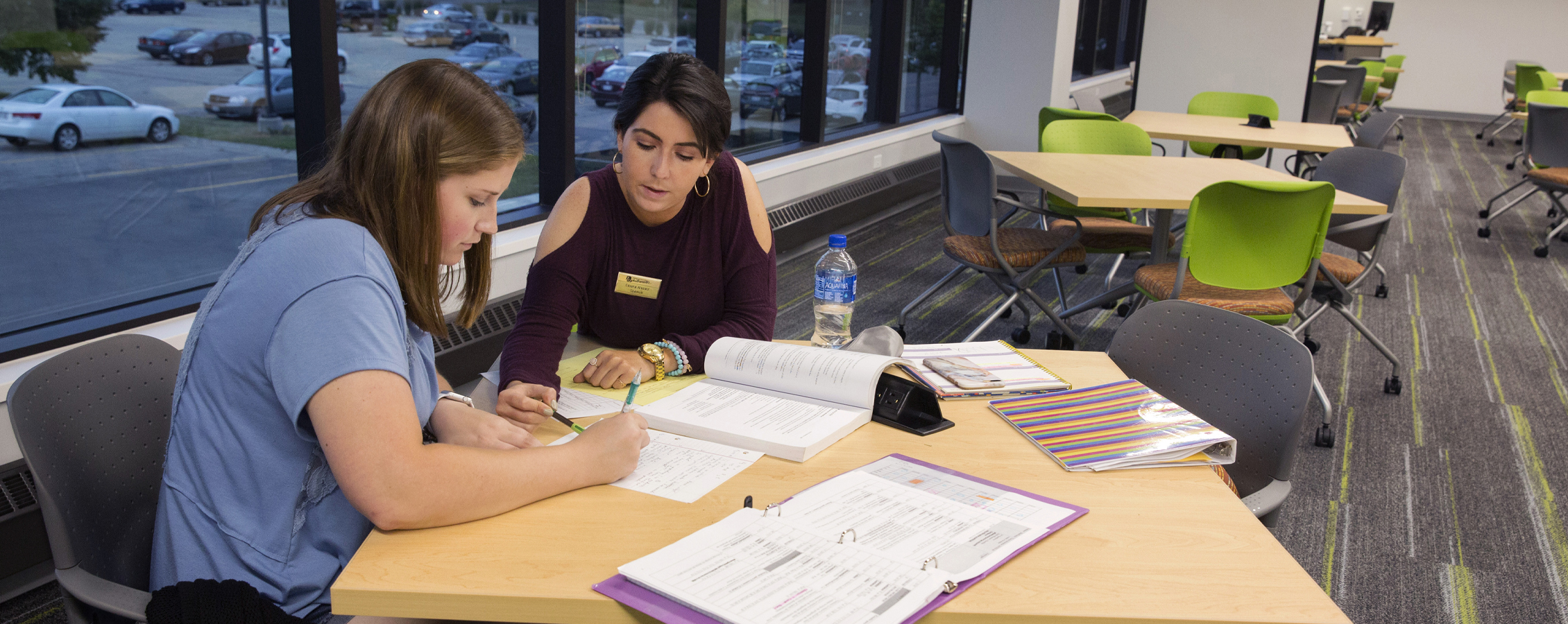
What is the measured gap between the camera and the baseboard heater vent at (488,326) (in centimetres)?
322

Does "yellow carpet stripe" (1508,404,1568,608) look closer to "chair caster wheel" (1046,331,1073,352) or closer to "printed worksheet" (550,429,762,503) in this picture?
"chair caster wheel" (1046,331,1073,352)

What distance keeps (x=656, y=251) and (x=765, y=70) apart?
12.9 ft

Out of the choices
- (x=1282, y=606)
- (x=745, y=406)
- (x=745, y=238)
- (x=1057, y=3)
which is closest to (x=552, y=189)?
(x=745, y=238)

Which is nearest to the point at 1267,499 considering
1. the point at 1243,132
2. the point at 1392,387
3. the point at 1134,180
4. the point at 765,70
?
the point at 1134,180

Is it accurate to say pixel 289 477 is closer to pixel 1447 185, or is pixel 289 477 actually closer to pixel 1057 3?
pixel 1057 3

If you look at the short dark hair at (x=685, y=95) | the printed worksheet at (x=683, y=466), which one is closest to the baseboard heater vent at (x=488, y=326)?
the short dark hair at (x=685, y=95)

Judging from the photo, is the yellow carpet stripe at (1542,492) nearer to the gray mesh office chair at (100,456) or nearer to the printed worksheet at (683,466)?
the printed worksheet at (683,466)

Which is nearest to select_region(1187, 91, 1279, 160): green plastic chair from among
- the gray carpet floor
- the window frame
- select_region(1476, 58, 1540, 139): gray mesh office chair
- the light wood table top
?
the light wood table top

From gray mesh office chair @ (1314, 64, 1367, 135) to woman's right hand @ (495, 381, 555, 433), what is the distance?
955 centimetres

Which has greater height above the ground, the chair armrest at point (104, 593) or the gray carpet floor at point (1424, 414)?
the chair armrest at point (104, 593)

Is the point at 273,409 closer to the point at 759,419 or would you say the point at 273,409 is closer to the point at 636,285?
the point at 759,419

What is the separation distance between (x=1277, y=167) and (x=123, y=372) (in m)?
7.70

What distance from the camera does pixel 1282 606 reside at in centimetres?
104

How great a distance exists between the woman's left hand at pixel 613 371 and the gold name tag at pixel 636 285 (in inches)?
10.0
